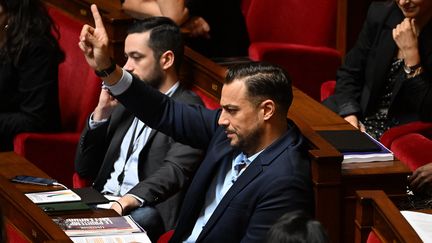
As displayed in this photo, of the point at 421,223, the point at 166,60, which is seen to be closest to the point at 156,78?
the point at 166,60

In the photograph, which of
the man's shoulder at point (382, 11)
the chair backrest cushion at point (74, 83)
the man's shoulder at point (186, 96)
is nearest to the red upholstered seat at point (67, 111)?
the chair backrest cushion at point (74, 83)

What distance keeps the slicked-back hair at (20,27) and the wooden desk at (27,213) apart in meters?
0.53

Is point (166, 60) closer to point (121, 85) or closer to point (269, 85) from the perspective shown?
point (121, 85)

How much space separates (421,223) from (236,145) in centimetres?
34

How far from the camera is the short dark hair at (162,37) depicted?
7.02 feet

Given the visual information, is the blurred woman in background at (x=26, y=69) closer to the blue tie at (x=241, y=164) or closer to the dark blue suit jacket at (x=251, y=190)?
the dark blue suit jacket at (x=251, y=190)

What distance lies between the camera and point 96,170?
2.22 meters

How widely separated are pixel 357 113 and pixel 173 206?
1.58 feet

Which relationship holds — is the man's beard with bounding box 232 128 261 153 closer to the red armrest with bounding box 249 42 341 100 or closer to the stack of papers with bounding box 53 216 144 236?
the stack of papers with bounding box 53 216 144 236

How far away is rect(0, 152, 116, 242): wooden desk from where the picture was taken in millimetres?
1538

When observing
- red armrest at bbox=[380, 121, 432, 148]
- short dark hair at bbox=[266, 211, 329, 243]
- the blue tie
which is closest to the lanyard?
the blue tie

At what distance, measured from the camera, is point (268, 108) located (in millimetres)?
1759

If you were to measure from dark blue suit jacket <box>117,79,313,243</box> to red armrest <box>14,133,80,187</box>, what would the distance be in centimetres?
54

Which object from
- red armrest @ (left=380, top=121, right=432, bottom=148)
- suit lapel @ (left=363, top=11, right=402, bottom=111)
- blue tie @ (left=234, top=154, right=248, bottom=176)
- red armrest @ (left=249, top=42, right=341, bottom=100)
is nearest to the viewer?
blue tie @ (left=234, top=154, right=248, bottom=176)
